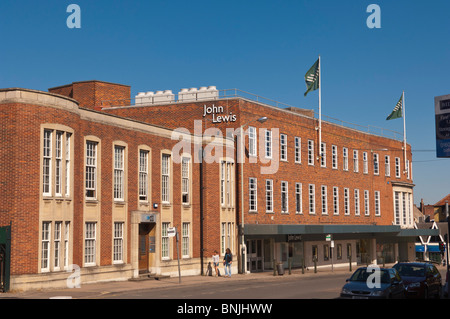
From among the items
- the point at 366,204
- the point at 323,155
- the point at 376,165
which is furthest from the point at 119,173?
the point at 376,165

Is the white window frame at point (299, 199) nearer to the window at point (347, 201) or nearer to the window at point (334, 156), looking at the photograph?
the window at point (334, 156)

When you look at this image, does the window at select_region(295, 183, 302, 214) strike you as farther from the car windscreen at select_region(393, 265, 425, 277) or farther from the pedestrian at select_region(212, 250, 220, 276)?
the car windscreen at select_region(393, 265, 425, 277)

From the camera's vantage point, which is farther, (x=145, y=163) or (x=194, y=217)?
(x=194, y=217)

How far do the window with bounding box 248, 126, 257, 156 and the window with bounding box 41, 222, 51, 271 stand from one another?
1987 centimetres

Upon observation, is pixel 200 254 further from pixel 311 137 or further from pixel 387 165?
pixel 387 165

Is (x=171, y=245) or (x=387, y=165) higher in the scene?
(x=387, y=165)

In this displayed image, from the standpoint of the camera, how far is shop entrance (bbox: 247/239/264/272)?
4506 cm

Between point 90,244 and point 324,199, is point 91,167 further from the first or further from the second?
point 324,199

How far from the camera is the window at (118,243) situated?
108ft

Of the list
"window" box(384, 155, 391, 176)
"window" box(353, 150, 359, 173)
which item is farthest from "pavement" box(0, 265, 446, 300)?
"window" box(384, 155, 391, 176)

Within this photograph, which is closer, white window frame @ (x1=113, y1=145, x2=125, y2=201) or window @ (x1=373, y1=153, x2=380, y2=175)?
white window frame @ (x1=113, y1=145, x2=125, y2=201)
